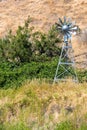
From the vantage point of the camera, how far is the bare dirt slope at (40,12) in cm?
2922

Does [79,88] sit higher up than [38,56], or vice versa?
[79,88]

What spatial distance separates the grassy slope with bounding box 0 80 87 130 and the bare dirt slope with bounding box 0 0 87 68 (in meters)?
11.7

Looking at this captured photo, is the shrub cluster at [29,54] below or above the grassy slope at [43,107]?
below

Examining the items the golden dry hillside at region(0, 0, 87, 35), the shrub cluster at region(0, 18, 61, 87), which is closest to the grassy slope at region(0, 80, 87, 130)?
the shrub cluster at region(0, 18, 61, 87)

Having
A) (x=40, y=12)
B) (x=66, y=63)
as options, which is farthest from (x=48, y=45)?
(x=40, y=12)

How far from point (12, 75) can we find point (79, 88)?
4866 millimetres

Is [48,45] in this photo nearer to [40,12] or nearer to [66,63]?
[66,63]

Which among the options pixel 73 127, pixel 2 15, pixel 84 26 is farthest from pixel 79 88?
pixel 2 15

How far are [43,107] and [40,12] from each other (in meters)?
14.5

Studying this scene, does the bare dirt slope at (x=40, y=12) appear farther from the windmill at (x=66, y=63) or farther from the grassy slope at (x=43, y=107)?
the grassy slope at (x=43, y=107)

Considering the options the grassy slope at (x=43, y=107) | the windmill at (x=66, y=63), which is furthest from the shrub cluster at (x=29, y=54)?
the grassy slope at (x=43, y=107)

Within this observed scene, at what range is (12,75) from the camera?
21.3 meters

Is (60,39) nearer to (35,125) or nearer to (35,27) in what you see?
(35,27)

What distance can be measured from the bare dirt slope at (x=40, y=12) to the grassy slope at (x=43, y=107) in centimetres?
1174
